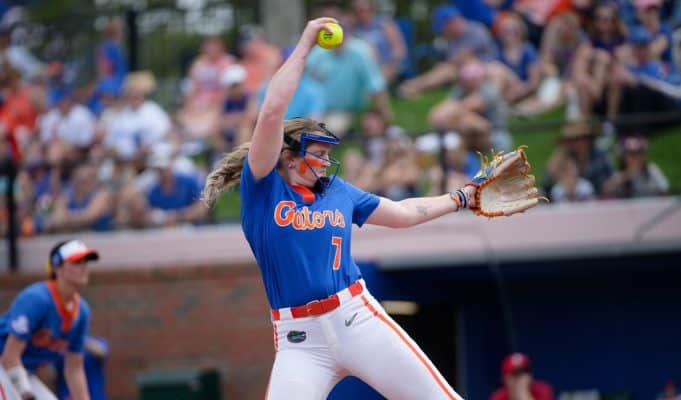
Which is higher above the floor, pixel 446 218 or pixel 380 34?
pixel 380 34

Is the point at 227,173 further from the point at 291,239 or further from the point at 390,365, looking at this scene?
the point at 390,365

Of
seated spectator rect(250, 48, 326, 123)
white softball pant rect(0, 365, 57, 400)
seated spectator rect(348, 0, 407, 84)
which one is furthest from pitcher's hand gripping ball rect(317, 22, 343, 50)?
seated spectator rect(348, 0, 407, 84)

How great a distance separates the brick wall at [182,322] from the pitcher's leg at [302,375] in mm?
5905

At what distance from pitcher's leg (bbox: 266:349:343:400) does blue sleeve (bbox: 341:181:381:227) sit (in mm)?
751

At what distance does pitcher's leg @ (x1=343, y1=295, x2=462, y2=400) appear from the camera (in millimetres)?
5551

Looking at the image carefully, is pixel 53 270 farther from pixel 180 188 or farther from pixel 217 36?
pixel 217 36

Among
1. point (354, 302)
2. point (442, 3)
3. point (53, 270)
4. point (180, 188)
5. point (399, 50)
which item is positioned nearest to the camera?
point (354, 302)

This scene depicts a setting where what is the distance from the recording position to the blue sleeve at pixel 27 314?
7.67 meters

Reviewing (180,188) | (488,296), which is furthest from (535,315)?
(180,188)

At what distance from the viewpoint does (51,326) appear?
786cm

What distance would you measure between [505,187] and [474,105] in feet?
18.2

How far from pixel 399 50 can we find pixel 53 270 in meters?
6.49

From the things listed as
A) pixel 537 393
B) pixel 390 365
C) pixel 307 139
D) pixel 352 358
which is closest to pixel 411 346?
pixel 390 365

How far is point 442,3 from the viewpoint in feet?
52.5
